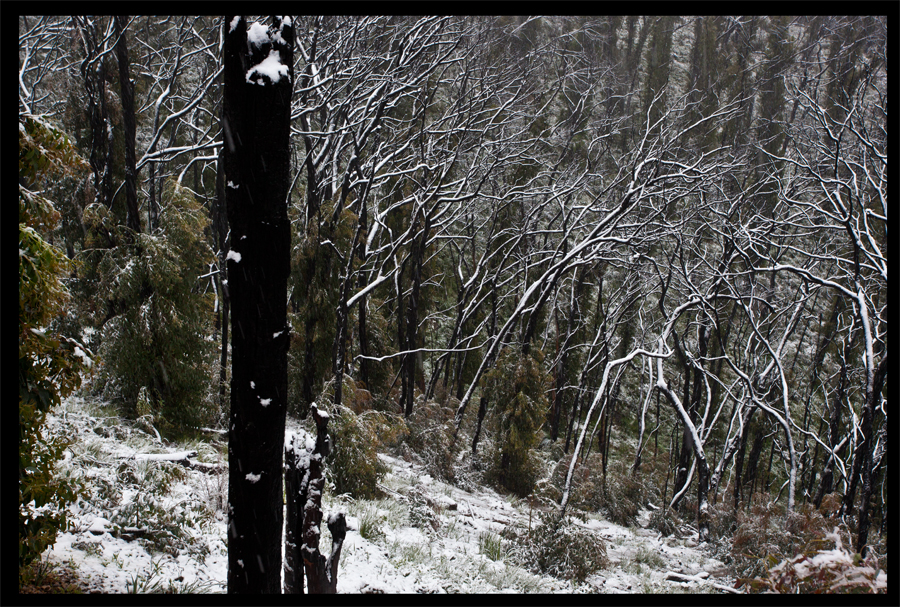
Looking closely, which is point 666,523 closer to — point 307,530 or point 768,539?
point 768,539

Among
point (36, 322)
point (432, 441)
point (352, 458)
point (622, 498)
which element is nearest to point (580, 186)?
point (622, 498)

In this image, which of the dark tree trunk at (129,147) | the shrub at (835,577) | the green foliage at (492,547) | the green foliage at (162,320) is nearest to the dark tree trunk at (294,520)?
the green foliage at (492,547)

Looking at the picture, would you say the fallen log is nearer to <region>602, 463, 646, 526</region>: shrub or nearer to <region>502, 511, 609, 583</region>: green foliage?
<region>502, 511, 609, 583</region>: green foliage

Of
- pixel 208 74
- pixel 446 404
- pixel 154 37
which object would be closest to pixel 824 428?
pixel 446 404

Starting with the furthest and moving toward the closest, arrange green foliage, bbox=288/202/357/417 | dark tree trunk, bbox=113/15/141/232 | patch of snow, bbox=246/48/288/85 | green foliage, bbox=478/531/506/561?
green foliage, bbox=288/202/357/417 → dark tree trunk, bbox=113/15/141/232 → green foliage, bbox=478/531/506/561 → patch of snow, bbox=246/48/288/85

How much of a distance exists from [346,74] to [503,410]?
833 centimetres

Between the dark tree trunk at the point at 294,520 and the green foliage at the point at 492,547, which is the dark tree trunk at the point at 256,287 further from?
the green foliage at the point at 492,547

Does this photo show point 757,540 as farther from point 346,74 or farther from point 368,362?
point 346,74

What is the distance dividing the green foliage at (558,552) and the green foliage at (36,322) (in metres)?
4.81

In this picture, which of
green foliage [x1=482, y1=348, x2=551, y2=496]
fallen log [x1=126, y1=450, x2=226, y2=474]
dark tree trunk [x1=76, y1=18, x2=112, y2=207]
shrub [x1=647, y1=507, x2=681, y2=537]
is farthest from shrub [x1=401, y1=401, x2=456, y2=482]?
dark tree trunk [x1=76, y1=18, x2=112, y2=207]

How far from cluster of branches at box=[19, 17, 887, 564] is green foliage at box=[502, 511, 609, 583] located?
2533mm

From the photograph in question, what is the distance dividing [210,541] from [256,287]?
3224 millimetres

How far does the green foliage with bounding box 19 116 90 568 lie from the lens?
112 inches

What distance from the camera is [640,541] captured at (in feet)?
28.5
